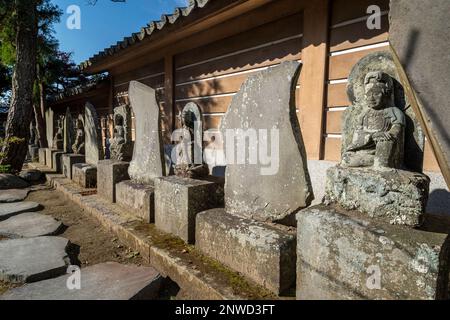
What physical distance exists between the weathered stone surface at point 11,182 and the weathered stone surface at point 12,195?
1.32 feet

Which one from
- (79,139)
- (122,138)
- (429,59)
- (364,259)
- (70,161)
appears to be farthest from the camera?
(79,139)

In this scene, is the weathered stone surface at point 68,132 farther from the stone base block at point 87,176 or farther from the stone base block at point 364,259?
the stone base block at point 364,259

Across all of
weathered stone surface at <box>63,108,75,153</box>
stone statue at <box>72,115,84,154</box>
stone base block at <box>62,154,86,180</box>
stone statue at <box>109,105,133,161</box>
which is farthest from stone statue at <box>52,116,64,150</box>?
stone statue at <box>109,105,133,161</box>

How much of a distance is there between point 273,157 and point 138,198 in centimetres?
187

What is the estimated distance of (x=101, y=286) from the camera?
1971 mm

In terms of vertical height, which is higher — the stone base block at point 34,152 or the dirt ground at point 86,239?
the stone base block at point 34,152

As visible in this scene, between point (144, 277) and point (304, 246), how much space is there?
4.18 feet

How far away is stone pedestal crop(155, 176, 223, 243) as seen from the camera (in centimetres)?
250

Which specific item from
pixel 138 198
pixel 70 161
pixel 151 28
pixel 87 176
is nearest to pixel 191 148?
pixel 138 198

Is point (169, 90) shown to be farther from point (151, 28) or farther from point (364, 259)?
point (364, 259)

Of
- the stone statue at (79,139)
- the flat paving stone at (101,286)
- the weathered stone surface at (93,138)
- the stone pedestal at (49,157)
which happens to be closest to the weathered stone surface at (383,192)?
the flat paving stone at (101,286)

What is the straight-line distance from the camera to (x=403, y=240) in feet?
4.26

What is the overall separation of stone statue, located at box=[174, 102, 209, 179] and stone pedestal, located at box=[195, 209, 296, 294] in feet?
2.44

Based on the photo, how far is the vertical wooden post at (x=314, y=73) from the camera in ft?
12.0
